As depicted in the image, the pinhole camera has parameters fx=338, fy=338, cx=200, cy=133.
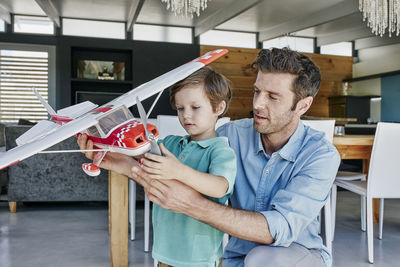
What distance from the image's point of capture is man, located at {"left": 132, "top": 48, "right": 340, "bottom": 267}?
0.84 meters

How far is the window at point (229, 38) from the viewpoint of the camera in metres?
7.27

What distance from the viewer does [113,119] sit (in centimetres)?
80

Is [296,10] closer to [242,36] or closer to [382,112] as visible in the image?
[242,36]

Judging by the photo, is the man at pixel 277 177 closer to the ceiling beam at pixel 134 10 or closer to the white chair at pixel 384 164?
the white chair at pixel 384 164

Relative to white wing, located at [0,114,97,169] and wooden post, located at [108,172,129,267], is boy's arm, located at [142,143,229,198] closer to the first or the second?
white wing, located at [0,114,97,169]

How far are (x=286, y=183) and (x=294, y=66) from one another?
1.13 ft

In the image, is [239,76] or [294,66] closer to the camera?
[294,66]

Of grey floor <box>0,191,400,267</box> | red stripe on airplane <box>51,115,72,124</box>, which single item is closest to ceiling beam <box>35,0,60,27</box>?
grey floor <box>0,191,400,267</box>

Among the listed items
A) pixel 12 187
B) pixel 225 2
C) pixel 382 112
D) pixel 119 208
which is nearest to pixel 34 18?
pixel 225 2

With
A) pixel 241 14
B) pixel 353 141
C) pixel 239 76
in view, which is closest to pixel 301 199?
pixel 353 141

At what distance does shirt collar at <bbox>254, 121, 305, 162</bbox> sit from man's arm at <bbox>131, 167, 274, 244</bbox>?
24 cm

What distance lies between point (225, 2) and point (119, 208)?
4.40 meters

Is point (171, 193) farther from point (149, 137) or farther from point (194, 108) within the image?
point (194, 108)

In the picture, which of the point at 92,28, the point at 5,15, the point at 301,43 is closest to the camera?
the point at 5,15
